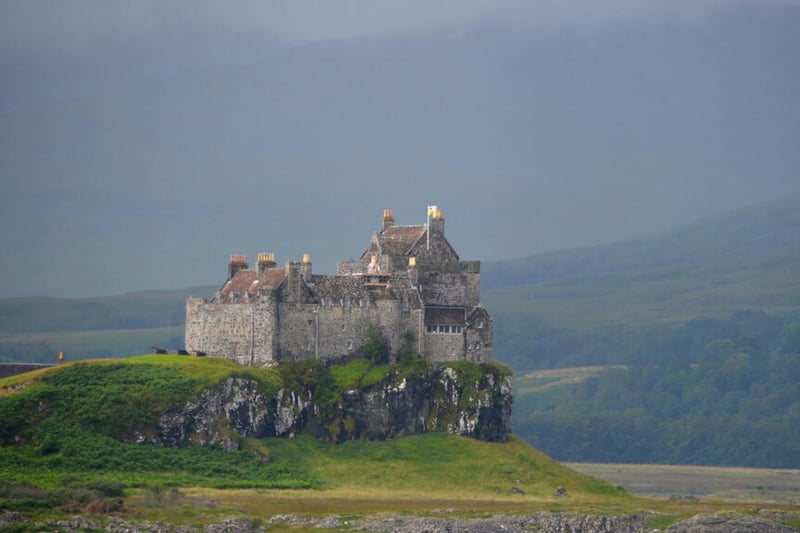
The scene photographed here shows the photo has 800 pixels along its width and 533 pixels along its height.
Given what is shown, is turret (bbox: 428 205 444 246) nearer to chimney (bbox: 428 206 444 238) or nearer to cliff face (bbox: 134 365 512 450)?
chimney (bbox: 428 206 444 238)

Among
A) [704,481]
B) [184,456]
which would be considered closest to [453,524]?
[184,456]

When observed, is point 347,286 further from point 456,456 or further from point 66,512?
point 66,512

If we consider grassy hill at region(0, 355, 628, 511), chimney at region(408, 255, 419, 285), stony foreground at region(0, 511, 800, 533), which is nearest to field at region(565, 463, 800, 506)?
grassy hill at region(0, 355, 628, 511)

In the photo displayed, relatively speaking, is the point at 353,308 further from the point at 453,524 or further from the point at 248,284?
the point at 453,524

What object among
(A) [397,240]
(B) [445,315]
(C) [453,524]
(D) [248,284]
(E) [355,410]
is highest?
(A) [397,240]

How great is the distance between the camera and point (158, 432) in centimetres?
11450

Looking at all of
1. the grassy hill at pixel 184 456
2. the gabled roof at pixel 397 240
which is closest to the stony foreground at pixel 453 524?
the grassy hill at pixel 184 456

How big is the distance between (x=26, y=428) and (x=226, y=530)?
16231 millimetres

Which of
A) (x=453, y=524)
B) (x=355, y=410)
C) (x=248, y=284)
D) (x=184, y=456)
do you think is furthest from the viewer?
(x=248, y=284)

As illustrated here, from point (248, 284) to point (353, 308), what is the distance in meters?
5.99

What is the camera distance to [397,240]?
5153 inches

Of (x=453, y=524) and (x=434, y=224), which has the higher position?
(x=434, y=224)

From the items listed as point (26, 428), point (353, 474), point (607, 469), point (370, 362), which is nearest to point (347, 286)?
point (370, 362)

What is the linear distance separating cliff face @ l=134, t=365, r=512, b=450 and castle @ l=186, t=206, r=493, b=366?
2264 millimetres
